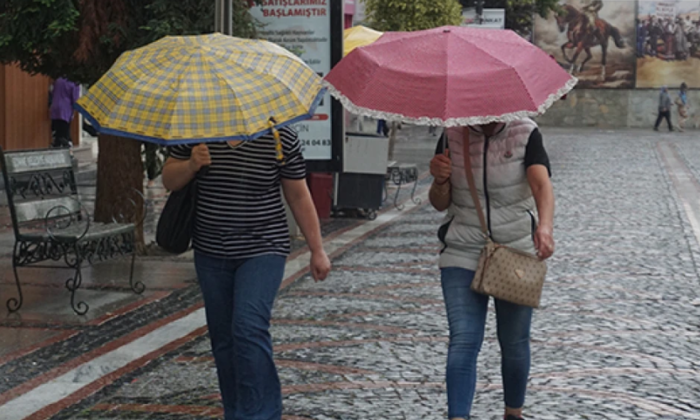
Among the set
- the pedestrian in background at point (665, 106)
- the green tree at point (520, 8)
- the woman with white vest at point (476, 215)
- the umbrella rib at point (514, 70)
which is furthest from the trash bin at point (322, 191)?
the pedestrian in background at point (665, 106)

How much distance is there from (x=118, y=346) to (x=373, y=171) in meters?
7.50

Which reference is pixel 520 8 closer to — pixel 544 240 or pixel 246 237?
pixel 544 240

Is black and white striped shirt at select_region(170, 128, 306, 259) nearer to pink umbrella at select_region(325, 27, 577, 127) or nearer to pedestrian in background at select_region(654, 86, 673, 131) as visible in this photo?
pink umbrella at select_region(325, 27, 577, 127)

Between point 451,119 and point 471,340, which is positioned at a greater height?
point 451,119

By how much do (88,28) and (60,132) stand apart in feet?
37.6

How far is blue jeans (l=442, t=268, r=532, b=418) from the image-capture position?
16.0 feet

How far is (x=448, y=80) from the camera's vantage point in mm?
4523

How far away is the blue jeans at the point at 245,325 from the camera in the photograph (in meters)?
4.89

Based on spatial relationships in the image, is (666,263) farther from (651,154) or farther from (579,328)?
(651,154)

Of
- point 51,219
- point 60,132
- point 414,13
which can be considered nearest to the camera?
point 51,219

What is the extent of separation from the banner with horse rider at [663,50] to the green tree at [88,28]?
42012mm

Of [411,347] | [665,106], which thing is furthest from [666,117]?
[411,347]

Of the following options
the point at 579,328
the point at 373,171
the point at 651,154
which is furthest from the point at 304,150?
the point at 651,154

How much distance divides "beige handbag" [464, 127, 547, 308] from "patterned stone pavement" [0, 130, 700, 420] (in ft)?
3.61
